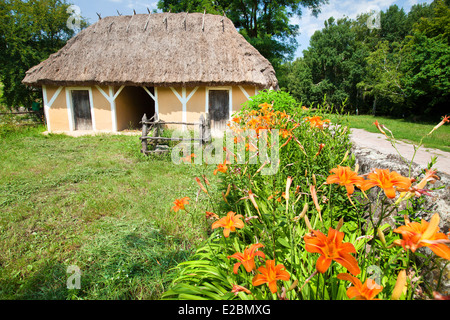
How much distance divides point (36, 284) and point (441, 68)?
16783mm

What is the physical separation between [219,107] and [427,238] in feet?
30.7

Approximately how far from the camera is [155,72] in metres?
9.23

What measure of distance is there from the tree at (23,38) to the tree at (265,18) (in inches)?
285

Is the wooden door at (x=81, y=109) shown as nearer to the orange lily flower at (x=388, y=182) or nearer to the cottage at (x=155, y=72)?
the cottage at (x=155, y=72)

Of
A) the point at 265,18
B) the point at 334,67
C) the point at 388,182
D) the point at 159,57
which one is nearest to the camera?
the point at 388,182

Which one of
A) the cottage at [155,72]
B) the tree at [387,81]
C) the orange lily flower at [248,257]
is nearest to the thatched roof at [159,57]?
the cottage at [155,72]

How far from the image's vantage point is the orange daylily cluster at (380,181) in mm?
804

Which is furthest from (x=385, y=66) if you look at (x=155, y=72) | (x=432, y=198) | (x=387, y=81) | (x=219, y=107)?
(x=432, y=198)

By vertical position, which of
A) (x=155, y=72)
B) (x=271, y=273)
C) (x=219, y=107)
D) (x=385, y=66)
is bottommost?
(x=271, y=273)

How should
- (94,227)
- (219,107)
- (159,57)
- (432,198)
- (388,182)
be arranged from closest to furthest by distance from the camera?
(388,182) → (432,198) → (94,227) → (159,57) → (219,107)

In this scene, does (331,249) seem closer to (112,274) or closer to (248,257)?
(248,257)

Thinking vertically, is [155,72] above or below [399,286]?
above

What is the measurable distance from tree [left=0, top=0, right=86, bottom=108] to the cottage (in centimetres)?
380
